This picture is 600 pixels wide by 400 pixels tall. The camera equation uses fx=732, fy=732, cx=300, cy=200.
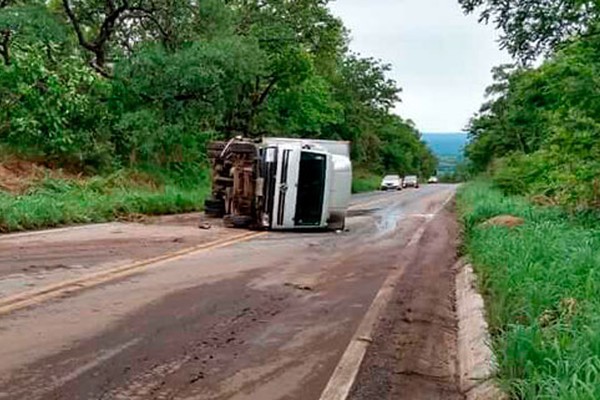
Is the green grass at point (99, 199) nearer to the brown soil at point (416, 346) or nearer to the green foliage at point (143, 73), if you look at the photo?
the green foliage at point (143, 73)

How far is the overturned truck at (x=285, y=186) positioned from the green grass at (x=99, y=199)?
9.75 feet

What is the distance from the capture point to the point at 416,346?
626cm

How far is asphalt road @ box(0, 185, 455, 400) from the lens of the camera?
4820 mm

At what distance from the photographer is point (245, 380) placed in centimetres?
494

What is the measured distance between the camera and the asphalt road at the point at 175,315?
4.82m

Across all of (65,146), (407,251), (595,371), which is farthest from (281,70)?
(595,371)

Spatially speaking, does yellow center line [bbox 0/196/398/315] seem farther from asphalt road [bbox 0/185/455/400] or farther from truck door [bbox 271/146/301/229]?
truck door [bbox 271/146/301/229]

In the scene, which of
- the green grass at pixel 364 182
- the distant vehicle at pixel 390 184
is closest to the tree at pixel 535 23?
the green grass at pixel 364 182

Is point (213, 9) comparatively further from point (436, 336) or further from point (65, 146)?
point (436, 336)

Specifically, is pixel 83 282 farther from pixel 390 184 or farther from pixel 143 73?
pixel 390 184

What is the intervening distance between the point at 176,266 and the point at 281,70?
22612 mm

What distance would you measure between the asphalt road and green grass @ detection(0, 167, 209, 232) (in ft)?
5.48

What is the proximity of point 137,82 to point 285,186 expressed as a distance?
28.8 feet

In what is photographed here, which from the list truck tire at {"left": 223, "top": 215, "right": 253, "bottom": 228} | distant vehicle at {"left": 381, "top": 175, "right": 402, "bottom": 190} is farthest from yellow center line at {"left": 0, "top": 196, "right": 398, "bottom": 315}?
distant vehicle at {"left": 381, "top": 175, "right": 402, "bottom": 190}
